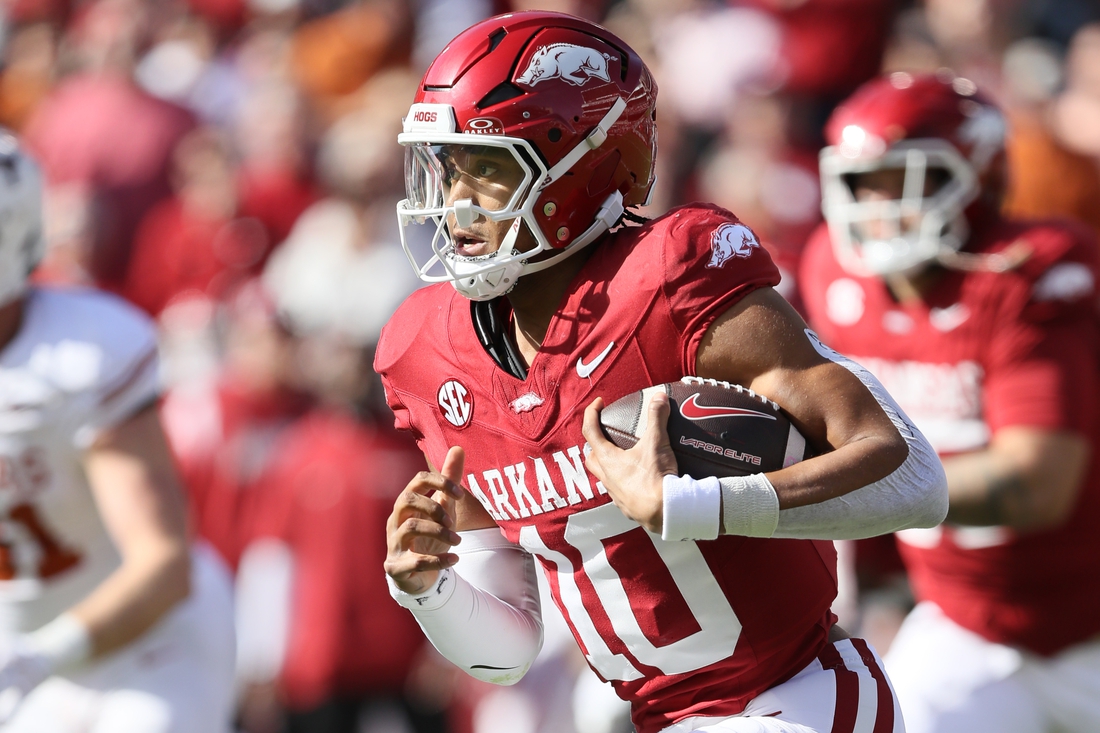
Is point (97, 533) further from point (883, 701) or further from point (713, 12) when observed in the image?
point (713, 12)

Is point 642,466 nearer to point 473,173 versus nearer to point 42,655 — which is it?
point 473,173

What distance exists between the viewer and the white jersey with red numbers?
392 cm

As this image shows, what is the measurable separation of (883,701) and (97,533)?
2.44 meters

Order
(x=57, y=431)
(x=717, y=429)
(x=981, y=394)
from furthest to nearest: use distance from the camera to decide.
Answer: (x=981, y=394) < (x=57, y=431) < (x=717, y=429)

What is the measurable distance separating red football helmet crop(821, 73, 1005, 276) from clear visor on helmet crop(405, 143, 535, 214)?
208 cm

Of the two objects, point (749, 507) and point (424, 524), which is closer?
point (749, 507)

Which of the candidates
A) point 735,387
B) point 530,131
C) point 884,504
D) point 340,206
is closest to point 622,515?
point 735,387

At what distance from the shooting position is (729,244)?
236cm

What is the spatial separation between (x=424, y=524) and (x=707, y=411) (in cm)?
56

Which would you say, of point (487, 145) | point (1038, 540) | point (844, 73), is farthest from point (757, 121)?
point (487, 145)

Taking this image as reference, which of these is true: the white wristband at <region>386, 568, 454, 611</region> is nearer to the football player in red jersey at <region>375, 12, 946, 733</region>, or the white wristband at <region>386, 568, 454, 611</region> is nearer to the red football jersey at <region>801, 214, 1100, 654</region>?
the football player in red jersey at <region>375, 12, 946, 733</region>

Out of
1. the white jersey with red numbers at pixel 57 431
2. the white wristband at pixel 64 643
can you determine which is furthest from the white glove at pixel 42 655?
the white jersey with red numbers at pixel 57 431

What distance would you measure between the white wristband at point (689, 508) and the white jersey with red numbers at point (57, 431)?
2264 millimetres

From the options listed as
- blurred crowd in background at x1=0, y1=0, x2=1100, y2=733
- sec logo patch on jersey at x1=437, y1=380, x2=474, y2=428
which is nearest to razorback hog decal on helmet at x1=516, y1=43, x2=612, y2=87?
sec logo patch on jersey at x1=437, y1=380, x2=474, y2=428
